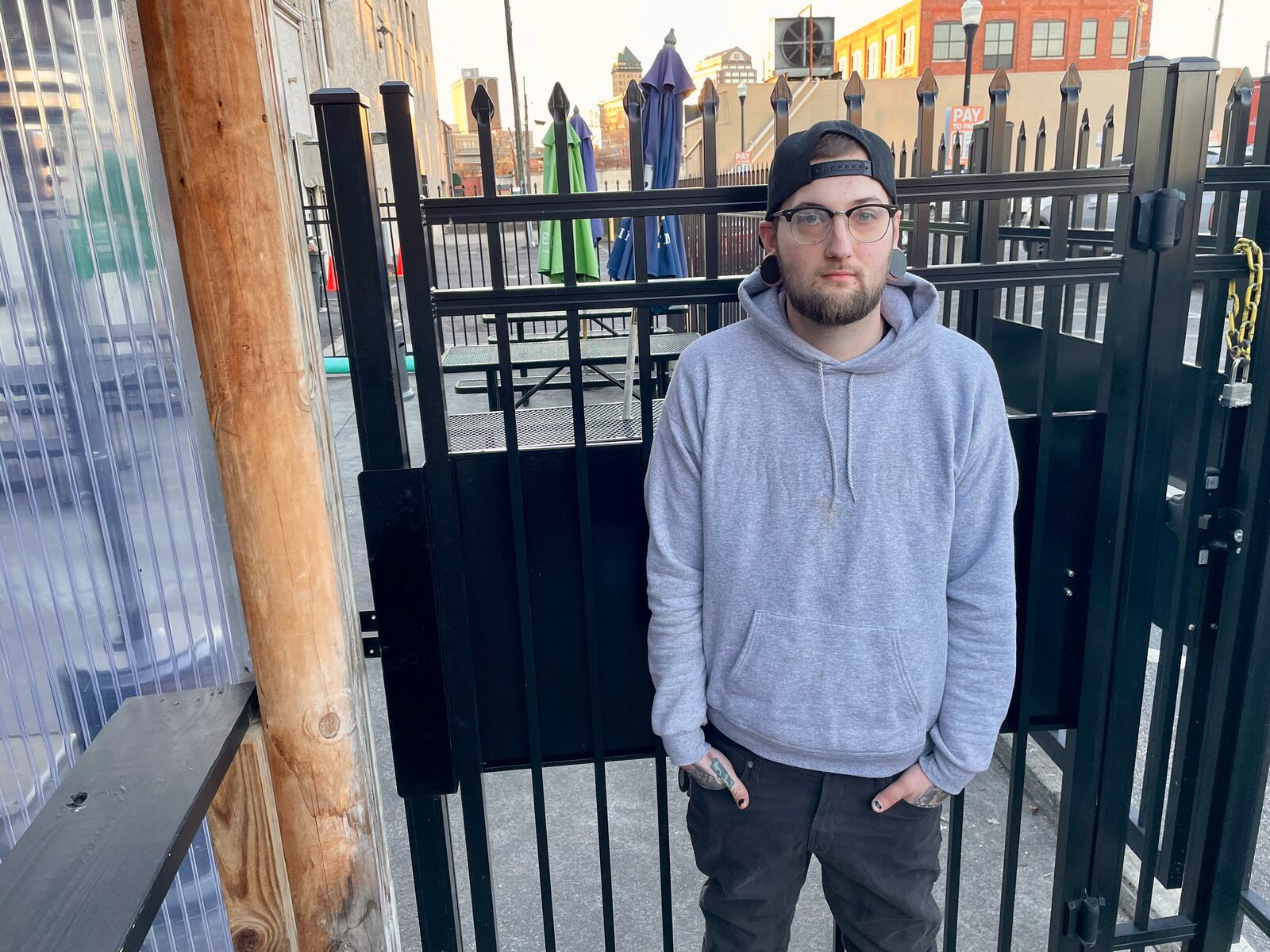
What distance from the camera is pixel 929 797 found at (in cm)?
191

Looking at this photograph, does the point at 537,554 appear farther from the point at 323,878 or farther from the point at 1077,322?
the point at 1077,322

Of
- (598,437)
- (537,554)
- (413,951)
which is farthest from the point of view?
(598,437)

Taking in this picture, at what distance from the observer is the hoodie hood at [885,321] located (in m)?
1.75

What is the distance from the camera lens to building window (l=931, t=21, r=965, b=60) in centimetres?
4206

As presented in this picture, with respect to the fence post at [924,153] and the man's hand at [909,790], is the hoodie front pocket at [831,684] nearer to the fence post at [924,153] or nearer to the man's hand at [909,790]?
the man's hand at [909,790]

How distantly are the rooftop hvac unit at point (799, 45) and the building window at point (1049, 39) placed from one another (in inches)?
1158

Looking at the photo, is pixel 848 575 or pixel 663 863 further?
pixel 663 863

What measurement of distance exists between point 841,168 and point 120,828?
169cm

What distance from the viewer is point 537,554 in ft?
6.86

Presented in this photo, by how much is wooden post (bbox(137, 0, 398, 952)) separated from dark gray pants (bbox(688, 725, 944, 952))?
30.7 inches

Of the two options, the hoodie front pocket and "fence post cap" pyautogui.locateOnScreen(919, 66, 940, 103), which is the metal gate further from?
the hoodie front pocket

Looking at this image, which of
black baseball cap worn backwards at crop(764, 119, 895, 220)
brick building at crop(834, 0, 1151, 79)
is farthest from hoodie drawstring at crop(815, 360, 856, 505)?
brick building at crop(834, 0, 1151, 79)

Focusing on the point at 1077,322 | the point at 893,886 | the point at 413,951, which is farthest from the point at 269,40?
the point at 1077,322

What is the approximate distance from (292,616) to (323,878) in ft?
1.91
